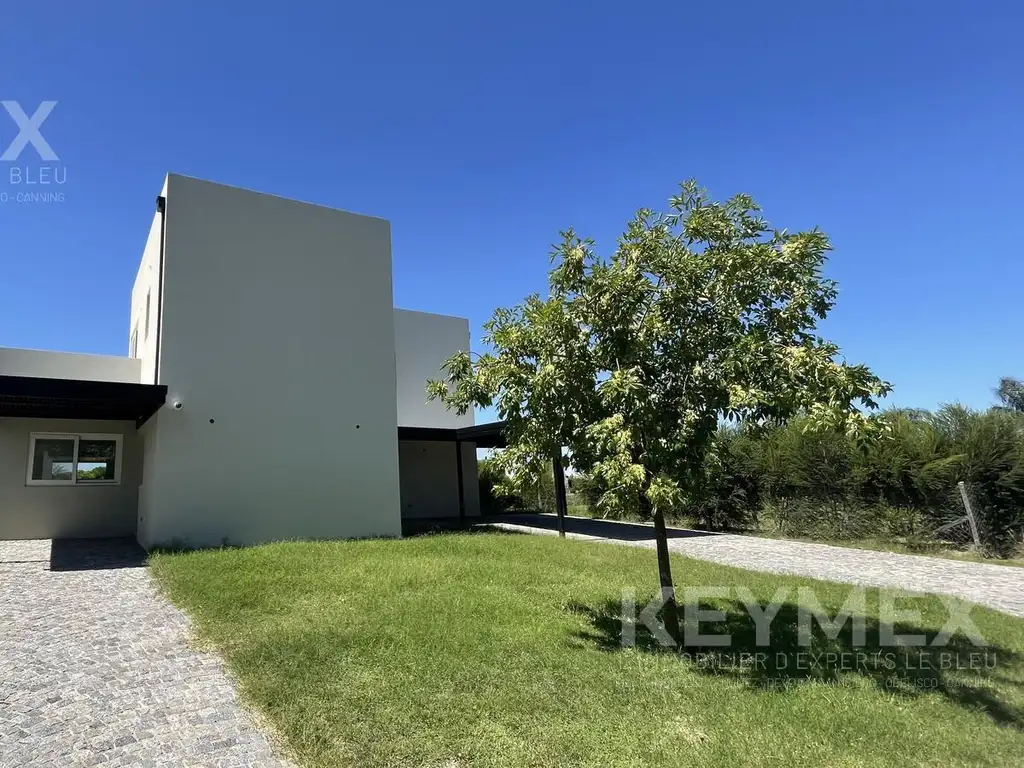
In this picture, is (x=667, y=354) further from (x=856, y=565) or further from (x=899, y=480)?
(x=899, y=480)

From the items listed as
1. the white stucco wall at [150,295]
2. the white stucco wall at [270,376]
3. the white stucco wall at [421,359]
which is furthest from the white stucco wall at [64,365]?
the white stucco wall at [421,359]

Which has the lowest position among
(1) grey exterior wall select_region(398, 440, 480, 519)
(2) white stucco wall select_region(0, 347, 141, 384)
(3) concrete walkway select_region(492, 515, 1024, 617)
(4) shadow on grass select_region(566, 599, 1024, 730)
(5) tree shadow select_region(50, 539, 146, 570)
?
(3) concrete walkway select_region(492, 515, 1024, 617)

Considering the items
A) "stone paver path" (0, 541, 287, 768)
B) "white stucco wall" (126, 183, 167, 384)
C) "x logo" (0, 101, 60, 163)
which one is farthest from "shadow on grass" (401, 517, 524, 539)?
"x logo" (0, 101, 60, 163)

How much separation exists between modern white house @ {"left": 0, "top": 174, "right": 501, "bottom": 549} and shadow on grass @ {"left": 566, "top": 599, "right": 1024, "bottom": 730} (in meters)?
8.12

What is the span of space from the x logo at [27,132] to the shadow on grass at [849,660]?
40.8 ft

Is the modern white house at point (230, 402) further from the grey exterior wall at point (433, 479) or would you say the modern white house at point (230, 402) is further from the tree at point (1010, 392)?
the tree at point (1010, 392)

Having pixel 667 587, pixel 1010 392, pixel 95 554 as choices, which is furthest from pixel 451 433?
pixel 1010 392

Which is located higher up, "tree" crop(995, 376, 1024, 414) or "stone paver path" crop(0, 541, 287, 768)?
"tree" crop(995, 376, 1024, 414)

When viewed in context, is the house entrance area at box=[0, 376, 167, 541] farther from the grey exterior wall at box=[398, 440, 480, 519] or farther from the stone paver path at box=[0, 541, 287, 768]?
the grey exterior wall at box=[398, 440, 480, 519]

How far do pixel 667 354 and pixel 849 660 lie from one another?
Result: 344cm

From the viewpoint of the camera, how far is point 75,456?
13141 millimetres

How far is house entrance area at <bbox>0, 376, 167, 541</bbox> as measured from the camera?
12430mm

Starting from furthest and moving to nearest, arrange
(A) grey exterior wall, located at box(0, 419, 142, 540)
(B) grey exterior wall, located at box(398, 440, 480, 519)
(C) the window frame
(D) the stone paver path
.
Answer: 1. (B) grey exterior wall, located at box(398, 440, 480, 519)
2. (C) the window frame
3. (A) grey exterior wall, located at box(0, 419, 142, 540)
4. (D) the stone paver path

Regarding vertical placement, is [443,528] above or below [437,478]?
below
